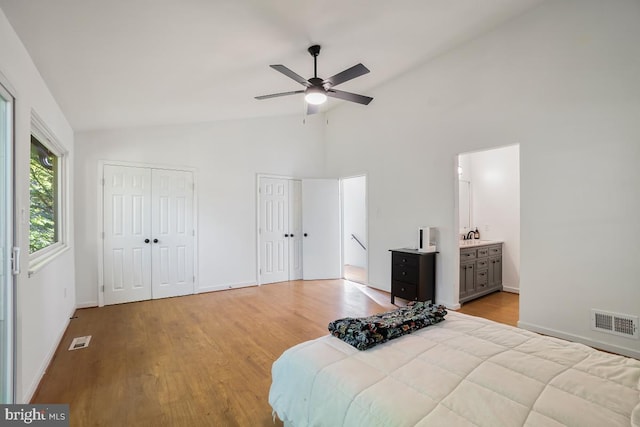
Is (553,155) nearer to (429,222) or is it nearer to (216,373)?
(429,222)

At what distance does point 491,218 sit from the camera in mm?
5238

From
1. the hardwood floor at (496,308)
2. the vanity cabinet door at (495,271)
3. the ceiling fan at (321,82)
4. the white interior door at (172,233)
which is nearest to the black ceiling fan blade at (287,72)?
the ceiling fan at (321,82)

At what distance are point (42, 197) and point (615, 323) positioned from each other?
557cm

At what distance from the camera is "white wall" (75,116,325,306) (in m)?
4.23

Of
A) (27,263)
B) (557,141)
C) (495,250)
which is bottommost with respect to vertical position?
(495,250)

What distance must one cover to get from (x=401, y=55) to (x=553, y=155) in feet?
7.11

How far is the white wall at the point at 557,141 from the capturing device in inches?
106

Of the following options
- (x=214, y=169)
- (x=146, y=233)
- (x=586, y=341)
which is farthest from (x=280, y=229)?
(x=586, y=341)

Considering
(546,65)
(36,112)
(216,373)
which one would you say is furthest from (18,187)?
(546,65)

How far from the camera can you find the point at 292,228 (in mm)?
5988

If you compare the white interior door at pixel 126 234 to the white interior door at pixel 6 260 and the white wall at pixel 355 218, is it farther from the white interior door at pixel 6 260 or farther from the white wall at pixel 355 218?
the white wall at pixel 355 218

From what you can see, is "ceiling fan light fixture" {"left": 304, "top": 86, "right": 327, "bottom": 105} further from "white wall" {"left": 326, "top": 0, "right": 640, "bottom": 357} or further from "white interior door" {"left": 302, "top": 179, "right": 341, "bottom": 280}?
"white interior door" {"left": 302, "top": 179, "right": 341, "bottom": 280}

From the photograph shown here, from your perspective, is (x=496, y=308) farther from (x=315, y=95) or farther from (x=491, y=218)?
(x=315, y=95)

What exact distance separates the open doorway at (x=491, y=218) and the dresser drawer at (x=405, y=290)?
30.0 inches
